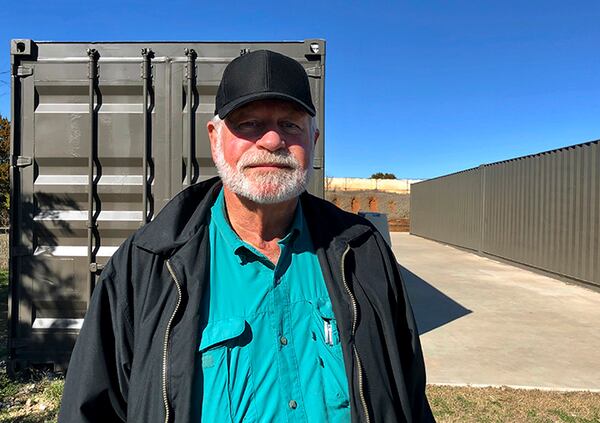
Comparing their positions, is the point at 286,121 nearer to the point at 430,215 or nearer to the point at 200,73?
the point at 200,73

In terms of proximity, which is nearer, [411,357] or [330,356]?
[330,356]

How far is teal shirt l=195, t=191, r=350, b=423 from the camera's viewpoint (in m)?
1.40

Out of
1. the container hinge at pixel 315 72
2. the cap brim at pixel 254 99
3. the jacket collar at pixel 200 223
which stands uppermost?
the container hinge at pixel 315 72

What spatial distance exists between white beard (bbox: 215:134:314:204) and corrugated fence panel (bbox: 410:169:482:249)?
57.5 ft

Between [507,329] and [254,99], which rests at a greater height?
[254,99]

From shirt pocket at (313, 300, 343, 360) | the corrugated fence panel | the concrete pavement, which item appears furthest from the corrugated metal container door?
the corrugated fence panel

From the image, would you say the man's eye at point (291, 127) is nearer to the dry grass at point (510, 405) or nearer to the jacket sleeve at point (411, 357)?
the jacket sleeve at point (411, 357)

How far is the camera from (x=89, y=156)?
3.77 meters

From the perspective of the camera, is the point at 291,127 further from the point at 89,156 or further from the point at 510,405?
the point at 510,405

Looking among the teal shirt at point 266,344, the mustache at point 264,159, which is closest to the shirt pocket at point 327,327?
the teal shirt at point 266,344

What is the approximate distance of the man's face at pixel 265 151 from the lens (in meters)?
1.60

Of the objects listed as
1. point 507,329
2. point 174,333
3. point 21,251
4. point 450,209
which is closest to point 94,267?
point 21,251

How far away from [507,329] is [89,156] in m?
6.18

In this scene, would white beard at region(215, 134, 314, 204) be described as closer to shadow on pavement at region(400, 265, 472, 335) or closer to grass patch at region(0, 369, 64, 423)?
grass patch at region(0, 369, 64, 423)
